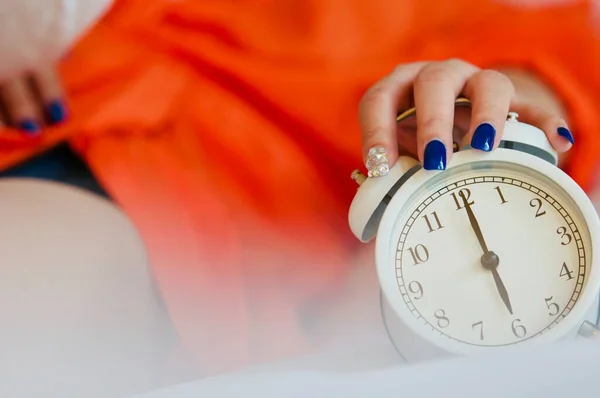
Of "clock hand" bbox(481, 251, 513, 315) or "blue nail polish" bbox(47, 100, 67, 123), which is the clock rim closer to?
"clock hand" bbox(481, 251, 513, 315)

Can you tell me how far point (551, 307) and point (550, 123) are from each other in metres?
0.13

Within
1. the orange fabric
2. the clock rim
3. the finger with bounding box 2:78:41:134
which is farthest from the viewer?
the finger with bounding box 2:78:41:134

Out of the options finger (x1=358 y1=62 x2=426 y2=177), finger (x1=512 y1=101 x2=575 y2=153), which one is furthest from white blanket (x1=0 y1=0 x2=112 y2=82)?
finger (x1=512 y1=101 x2=575 y2=153)

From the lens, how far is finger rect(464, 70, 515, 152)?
0.40 metres

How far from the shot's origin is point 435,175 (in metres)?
0.40

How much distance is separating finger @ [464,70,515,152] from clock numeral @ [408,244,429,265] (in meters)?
0.07

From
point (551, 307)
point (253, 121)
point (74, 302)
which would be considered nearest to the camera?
point (551, 307)

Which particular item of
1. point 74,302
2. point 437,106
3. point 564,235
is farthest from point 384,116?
point 74,302

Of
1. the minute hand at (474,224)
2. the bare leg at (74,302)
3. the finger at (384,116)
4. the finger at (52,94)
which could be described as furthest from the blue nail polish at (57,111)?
the minute hand at (474,224)

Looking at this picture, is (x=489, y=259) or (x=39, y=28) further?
(x=39, y=28)

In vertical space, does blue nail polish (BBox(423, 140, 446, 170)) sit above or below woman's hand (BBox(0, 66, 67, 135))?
above

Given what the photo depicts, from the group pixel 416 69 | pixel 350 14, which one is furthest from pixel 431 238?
pixel 350 14

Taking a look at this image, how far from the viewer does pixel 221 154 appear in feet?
2.08

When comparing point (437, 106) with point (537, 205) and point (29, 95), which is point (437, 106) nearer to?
point (537, 205)
